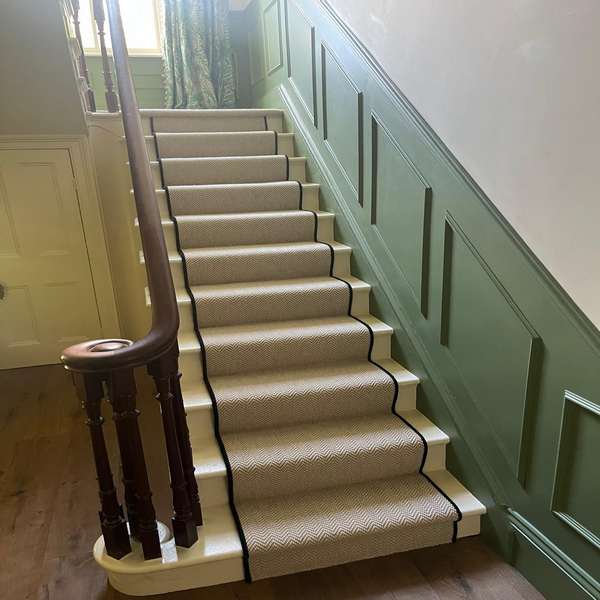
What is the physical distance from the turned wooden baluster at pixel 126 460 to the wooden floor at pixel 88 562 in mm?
222

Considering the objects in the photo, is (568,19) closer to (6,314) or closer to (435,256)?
(435,256)

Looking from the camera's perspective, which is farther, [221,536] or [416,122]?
[416,122]

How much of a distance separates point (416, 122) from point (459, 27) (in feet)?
1.21

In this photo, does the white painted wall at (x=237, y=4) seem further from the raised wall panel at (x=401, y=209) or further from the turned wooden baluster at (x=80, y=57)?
the raised wall panel at (x=401, y=209)

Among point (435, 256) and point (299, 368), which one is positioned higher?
point (435, 256)

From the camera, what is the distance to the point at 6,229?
3453 mm

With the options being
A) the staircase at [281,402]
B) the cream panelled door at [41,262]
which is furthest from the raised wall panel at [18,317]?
the staircase at [281,402]

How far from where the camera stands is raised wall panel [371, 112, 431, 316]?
197 cm

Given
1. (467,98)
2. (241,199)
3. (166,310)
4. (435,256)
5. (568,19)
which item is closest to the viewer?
(568,19)

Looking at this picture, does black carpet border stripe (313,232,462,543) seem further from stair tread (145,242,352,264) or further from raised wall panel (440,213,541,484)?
raised wall panel (440,213,541,484)

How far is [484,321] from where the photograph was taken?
65.7 inches

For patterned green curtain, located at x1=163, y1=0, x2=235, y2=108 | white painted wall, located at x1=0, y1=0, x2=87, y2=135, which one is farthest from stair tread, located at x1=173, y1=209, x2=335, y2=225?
patterned green curtain, located at x1=163, y1=0, x2=235, y2=108

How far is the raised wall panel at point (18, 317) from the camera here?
11.7 feet

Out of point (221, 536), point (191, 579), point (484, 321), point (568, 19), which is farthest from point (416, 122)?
point (191, 579)
